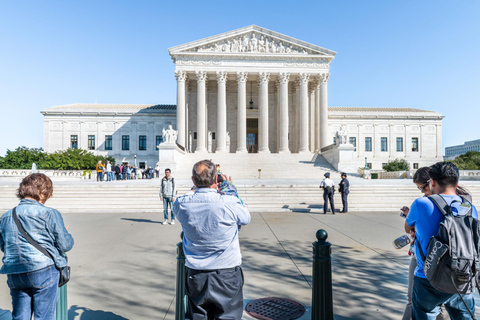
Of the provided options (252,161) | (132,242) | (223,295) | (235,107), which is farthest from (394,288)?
(235,107)

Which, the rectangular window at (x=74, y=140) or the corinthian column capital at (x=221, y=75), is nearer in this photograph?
the corinthian column capital at (x=221, y=75)

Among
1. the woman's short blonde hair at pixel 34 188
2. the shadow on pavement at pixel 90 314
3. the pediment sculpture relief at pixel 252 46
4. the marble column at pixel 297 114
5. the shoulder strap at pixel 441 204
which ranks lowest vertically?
the shadow on pavement at pixel 90 314

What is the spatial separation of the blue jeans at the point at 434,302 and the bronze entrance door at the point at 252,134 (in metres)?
48.3

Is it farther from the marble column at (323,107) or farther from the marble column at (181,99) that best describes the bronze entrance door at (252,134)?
the marble column at (181,99)

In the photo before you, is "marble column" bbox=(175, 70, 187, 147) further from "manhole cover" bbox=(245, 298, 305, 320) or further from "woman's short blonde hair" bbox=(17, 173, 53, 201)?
"woman's short blonde hair" bbox=(17, 173, 53, 201)

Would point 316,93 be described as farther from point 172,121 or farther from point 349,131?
point 172,121

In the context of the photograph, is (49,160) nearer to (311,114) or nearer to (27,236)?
(311,114)

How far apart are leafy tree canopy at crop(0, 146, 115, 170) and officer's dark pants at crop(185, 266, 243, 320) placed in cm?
4655

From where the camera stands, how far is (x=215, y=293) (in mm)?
2828

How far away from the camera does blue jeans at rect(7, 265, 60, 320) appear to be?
3.06m

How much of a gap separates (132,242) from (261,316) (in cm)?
512

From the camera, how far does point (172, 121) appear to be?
2265 inches

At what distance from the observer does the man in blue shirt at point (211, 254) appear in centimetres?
284

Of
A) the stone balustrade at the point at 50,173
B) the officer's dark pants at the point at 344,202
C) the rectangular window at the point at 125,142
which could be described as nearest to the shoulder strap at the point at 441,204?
the officer's dark pants at the point at 344,202
